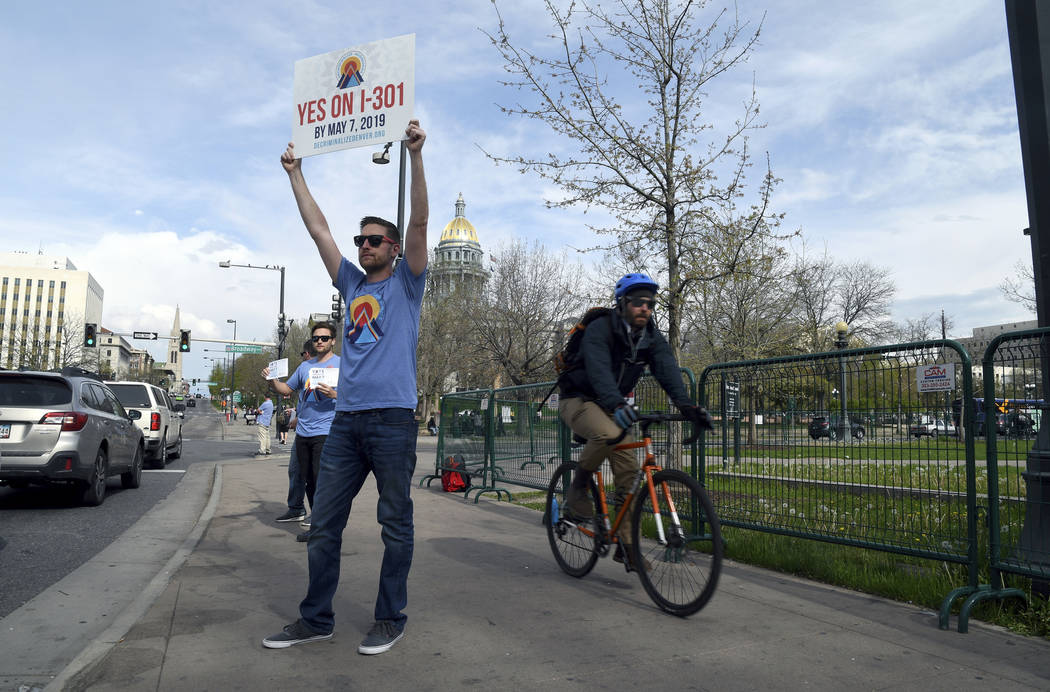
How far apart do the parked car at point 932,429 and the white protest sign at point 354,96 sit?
14.2ft

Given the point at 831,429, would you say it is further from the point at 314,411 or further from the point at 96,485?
the point at 96,485

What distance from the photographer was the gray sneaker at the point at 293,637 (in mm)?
3416

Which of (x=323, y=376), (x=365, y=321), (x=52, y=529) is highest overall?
(x=365, y=321)

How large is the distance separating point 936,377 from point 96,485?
9.13m

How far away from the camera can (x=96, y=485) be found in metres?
9.15

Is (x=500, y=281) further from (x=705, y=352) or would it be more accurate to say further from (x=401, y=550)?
(x=401, y=550)

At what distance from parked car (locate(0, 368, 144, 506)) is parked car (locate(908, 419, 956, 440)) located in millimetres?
8618

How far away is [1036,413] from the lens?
416cm

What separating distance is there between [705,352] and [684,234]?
37.1 feet

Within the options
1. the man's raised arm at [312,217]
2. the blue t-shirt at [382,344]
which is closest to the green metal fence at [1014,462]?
the blue t-shirt at [382,344]

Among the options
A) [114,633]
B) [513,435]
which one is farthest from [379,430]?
[513,435]

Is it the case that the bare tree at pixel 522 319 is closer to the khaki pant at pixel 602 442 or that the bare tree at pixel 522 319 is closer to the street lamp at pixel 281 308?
the street lamp at pixel 281 308

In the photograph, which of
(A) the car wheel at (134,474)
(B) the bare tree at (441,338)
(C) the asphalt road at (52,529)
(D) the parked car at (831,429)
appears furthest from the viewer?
(B) the bare tree at (441,338)

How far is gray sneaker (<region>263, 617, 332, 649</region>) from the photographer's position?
3.42 meters
